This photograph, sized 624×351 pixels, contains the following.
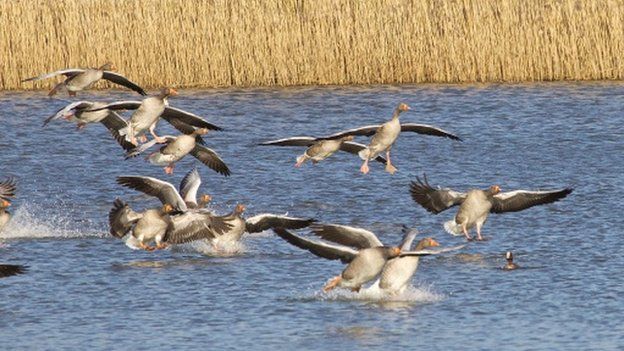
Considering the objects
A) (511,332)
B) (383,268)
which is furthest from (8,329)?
(511,332)

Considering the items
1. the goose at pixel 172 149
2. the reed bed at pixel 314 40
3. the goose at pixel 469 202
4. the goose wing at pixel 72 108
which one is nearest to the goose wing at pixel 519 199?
the goose at pixel 469 202

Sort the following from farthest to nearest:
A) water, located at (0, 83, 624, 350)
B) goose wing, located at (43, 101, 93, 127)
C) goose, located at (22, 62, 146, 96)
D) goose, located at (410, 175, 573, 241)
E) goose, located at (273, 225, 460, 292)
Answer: goose, located at (22, 62, 146, 96)
goose wing, located at (43, 101, 93, 127)
goose, located at (410, 175, 573, 241)
goose, located at (273, 225, 460, 292)
water, located at (0, 83, 624, 350)

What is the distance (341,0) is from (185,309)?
53.1 ft

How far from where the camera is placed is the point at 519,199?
1952cm

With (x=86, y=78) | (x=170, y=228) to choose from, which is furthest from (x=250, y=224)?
(x=86, y=78)

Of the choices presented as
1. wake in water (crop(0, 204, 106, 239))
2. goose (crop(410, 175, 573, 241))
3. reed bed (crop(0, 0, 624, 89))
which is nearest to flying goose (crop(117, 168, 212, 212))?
wake in water (crop(0, 204, 106, 239))

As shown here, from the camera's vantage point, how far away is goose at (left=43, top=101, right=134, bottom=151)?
20000 mm

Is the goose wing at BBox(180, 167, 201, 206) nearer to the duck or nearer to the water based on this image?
the water

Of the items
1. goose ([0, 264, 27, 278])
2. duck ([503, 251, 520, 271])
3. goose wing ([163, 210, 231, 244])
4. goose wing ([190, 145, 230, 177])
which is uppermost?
goose wing ([190, 145, 230, 177])

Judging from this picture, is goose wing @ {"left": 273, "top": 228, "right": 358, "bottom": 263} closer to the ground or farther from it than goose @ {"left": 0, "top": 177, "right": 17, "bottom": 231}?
closer to the ground

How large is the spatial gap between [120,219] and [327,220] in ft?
12.5

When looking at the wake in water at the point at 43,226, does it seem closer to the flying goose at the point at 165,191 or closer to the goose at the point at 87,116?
the goose at the point at 87,116

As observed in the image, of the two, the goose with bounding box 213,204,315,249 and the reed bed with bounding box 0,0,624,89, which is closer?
the goose with bounding box 213,204,315,249

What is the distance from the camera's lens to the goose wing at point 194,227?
63.4ft
